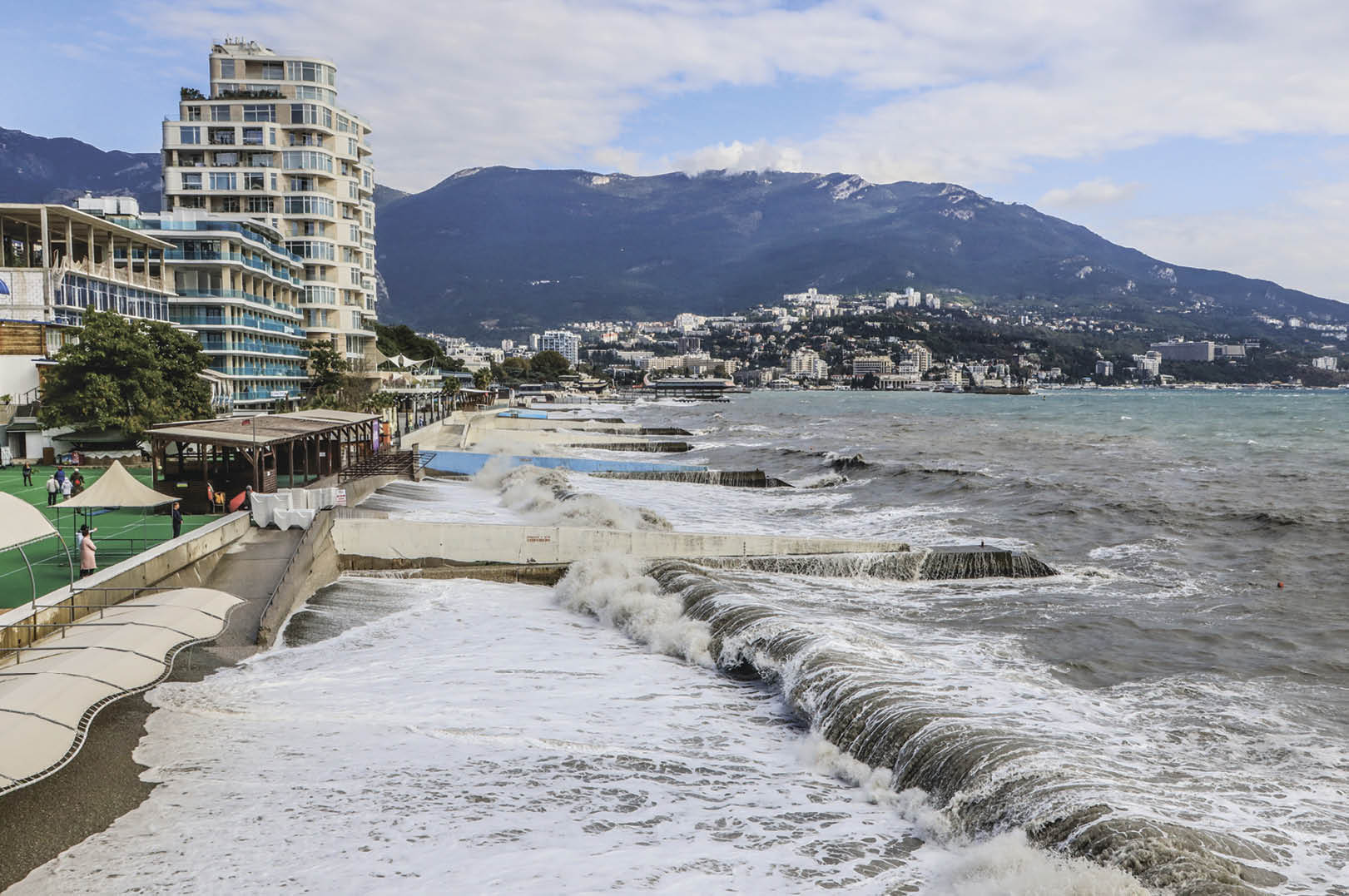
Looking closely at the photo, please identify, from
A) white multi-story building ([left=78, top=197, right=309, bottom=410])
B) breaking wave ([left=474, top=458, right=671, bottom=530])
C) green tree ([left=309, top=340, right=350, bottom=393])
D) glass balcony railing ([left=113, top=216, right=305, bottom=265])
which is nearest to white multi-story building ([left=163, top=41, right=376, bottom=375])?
white multi-story building ([left=78, top=197, right=309, bottom=410])

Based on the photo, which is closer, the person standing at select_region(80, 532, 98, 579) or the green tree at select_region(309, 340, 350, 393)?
the person standing at select_region(80, 532, 98, 579)

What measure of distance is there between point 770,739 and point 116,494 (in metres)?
15.3

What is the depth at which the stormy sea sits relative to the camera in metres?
9.75

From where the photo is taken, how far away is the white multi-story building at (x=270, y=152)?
73750 mm

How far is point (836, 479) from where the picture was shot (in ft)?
152

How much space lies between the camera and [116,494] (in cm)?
2088

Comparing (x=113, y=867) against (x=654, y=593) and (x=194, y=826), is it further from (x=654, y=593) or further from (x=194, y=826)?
(x=654, y=593)

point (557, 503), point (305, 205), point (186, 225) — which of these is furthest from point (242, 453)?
point (305, 205)

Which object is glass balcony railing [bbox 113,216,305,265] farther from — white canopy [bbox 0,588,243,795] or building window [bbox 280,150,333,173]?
white canopy [bbox 0,588,243,795]

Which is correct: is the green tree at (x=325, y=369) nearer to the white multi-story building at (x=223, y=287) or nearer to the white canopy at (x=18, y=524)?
the white multi-story building at (x=223, y=287)

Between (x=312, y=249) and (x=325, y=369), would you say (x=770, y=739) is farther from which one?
(x=312, y=249)

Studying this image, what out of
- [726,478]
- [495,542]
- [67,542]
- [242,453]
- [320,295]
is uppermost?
[320,295]

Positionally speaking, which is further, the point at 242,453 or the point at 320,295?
the point at 320,295

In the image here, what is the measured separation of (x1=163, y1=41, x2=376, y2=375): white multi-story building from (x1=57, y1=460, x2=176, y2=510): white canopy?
58.5 m
